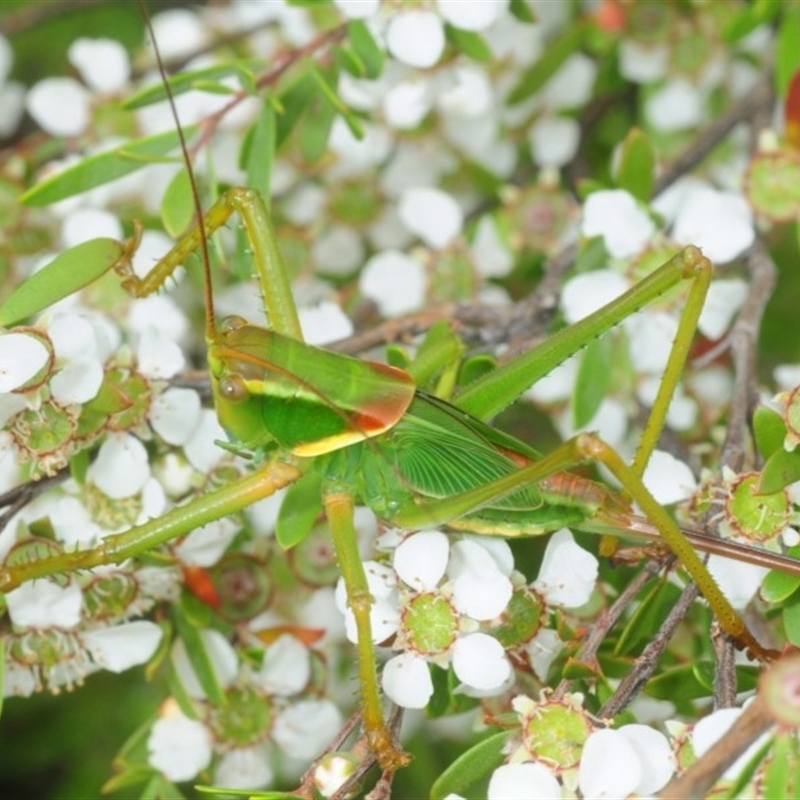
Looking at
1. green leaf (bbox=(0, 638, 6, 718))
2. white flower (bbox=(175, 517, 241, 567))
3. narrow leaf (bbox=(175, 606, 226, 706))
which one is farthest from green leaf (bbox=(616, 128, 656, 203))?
green leaf (bbox=(0, 638, 6, 718))

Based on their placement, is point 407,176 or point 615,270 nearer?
point 615,270

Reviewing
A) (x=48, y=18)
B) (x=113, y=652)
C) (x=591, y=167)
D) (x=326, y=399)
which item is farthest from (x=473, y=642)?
(x=48, y=18)

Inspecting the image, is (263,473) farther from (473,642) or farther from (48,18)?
(48,18)

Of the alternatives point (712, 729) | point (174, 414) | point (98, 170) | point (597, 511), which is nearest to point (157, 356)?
point (174, 414)

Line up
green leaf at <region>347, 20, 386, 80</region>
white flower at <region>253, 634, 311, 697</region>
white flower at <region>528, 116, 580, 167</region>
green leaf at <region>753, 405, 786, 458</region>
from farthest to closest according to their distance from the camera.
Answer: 1. white flower at <region>528, 116, 580, 167</region>
2. green leaf at <region>347, 20, 386, 80</region>
3. white flower at <region>253, 634, 311, 697</region>
4. green leaf at <region>753, 405, 786, 458</region>

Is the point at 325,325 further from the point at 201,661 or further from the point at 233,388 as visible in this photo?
the point at 201,661

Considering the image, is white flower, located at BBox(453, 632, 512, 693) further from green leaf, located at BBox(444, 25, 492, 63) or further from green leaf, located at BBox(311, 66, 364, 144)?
green leaf, located at BBox(444, 25, 492, 63)
